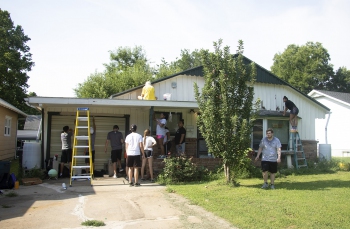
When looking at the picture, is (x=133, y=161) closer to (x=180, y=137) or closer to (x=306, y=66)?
(x=180, y=137)

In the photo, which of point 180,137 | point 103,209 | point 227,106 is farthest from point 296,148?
point 103,209

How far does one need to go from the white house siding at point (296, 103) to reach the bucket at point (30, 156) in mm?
9343

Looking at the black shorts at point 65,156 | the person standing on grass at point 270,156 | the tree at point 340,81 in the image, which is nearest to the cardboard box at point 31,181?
the black shorts at point 65,156

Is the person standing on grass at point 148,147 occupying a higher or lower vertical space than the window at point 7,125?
lower

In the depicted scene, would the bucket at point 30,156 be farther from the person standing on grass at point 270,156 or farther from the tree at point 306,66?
the tree at point 306,66

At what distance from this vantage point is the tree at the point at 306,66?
4609 cm

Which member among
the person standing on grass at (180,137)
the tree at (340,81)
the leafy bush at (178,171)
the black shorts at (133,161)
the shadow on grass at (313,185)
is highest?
the tree at (340,81)

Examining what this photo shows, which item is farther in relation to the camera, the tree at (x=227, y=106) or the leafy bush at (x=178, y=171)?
the leafy bush at (x=178, y=171)

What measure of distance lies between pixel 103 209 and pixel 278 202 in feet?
11.7

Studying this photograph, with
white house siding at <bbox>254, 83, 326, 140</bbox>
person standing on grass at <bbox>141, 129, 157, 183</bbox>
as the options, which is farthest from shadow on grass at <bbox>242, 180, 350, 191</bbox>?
white house siding at <bbox>254, 83, 326, 140</bbox>

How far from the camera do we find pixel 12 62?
27078 mm

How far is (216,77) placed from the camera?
9258 millimetres

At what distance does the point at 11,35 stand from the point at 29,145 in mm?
19730

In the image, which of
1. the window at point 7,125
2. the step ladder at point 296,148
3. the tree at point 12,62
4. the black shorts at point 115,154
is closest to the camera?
the black shorts at point 115,154
